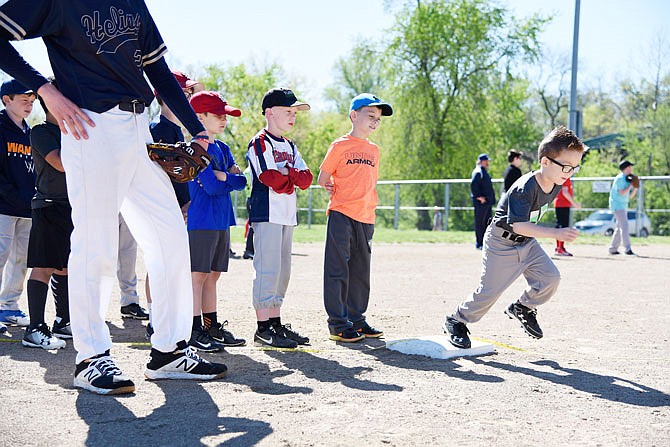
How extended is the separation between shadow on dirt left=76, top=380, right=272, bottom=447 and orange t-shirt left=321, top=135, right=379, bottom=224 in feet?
7.93

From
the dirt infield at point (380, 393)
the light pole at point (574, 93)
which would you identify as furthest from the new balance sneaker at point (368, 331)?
the light pole at point (574, 93)

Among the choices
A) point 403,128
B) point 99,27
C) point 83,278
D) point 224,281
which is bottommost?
point 224,281

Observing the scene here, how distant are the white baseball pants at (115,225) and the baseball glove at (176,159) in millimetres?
47

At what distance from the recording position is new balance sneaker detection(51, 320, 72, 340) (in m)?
5.68

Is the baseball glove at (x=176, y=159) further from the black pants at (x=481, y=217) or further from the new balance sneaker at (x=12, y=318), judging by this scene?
the black pants at (x=481, y=217)

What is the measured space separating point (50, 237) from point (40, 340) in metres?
0.74

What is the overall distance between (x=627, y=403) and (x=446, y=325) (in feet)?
5.65

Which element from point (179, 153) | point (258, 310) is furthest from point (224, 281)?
point (179, 153)

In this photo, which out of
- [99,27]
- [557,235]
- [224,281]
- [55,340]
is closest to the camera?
[99,27]

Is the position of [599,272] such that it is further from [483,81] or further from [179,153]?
[483,81]

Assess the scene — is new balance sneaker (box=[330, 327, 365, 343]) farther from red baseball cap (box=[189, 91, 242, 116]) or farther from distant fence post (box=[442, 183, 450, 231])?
distant fence post (box=[442, 183, 450, 231])

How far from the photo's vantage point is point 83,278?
12.9ft

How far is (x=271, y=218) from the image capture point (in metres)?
5.50

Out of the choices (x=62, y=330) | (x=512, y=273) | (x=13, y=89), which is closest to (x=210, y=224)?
(x=62, y=330)
